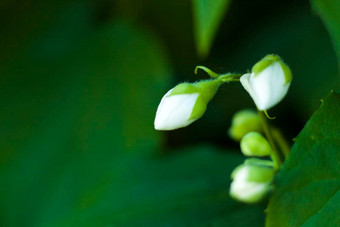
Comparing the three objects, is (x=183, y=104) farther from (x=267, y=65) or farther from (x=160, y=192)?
(x=160, y=192)

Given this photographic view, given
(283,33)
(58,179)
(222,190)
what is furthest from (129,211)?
(283,33)

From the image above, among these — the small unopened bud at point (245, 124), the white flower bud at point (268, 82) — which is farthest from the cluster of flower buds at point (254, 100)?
the small unopened bud at point (245, 124)

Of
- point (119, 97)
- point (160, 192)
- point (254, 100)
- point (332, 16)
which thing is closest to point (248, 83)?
point (254, 100)

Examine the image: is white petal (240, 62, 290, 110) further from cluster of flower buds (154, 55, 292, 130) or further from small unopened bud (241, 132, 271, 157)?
small unopened bud (241, 132, 271, 157)

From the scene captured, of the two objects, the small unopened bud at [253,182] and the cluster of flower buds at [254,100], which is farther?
the small unopened bud at [253,182]

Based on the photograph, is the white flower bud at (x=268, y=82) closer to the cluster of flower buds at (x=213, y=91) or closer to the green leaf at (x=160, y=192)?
the cluster of flower buds at (x=213, y=91)

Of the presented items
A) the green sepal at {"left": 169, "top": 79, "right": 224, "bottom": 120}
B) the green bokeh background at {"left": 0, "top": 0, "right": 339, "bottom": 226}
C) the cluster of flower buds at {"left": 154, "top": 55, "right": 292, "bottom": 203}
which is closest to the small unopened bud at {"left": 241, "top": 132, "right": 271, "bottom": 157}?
the cluster of flower buds at {"left": 154, "top": 55, "right": 292, "bottom": 203}

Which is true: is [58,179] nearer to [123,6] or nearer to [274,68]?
[123,6]
